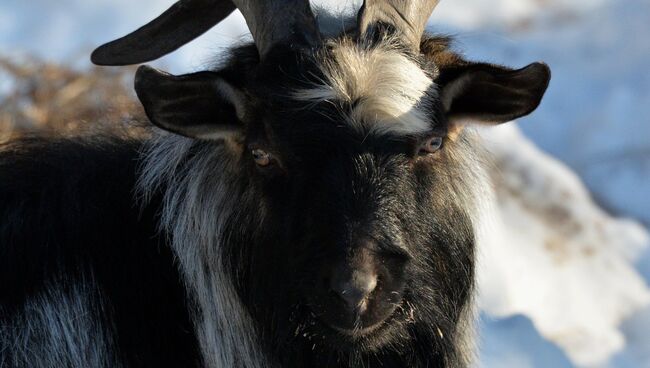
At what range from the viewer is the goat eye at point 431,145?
3.76 meters

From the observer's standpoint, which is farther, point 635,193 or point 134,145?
point 635,193

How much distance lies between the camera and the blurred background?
6699mm

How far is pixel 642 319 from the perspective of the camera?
688cm

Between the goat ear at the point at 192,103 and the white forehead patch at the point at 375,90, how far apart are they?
12.0 inches

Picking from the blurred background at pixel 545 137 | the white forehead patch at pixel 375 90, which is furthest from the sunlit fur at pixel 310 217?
the blurred background at pixel 545 137

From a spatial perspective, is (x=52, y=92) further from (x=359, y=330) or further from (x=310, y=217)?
(x=359, y=330)

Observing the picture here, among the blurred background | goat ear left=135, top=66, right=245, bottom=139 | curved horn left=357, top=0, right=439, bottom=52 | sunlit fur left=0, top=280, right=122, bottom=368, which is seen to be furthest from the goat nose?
the blurred background

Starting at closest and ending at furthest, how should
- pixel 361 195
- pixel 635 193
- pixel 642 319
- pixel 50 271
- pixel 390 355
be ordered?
pixel 361 195 → pixel 390 355 → pixel 50 271 → pixel 642 319 → pixel 635 193

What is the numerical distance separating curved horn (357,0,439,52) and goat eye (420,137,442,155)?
1.13ft

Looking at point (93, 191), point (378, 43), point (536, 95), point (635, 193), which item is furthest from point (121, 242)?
point (635, 193)

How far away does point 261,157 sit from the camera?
376 centimetres

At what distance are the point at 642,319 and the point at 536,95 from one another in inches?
136

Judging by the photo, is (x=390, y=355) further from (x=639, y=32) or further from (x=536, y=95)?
(x=639, y=32)

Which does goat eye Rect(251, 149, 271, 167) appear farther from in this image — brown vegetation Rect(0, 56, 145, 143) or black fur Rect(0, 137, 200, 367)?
brown vegetation Rect(0, 56, 145, 143)
